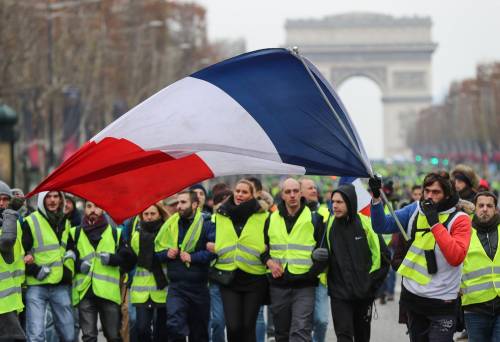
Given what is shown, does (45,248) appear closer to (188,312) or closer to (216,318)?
(188,312)

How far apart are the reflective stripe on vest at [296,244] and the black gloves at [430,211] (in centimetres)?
172

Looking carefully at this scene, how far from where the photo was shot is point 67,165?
9.91 meters

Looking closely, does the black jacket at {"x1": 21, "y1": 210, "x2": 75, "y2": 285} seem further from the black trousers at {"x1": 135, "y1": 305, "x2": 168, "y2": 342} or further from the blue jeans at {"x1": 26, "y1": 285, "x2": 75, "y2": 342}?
the black trousers at {"x1": 135, "y1": 305, "x2": 168, "y2": 342}

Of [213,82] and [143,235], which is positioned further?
[143,235]

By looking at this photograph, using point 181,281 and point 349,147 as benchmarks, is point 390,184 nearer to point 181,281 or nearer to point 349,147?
point 181,281

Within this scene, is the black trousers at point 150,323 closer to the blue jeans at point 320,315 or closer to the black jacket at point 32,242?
the black jacket at point 32,242

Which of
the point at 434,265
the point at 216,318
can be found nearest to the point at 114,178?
the point at 434,265

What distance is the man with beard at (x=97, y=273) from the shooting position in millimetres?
12312

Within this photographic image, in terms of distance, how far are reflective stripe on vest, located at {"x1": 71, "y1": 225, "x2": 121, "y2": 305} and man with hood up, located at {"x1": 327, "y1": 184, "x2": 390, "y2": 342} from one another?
1988mm

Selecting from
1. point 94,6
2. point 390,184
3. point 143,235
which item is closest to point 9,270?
point 143,235

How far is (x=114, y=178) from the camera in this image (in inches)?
394

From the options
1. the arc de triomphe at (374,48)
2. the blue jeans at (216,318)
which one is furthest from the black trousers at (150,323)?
the arc de triomphe at (374,48)

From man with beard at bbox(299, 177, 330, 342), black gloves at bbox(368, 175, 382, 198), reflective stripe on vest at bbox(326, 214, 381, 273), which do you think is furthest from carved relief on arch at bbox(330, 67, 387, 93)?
black gloves at bbox(368, 175, 382, 198)

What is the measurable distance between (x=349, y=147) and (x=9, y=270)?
2.84 meters
